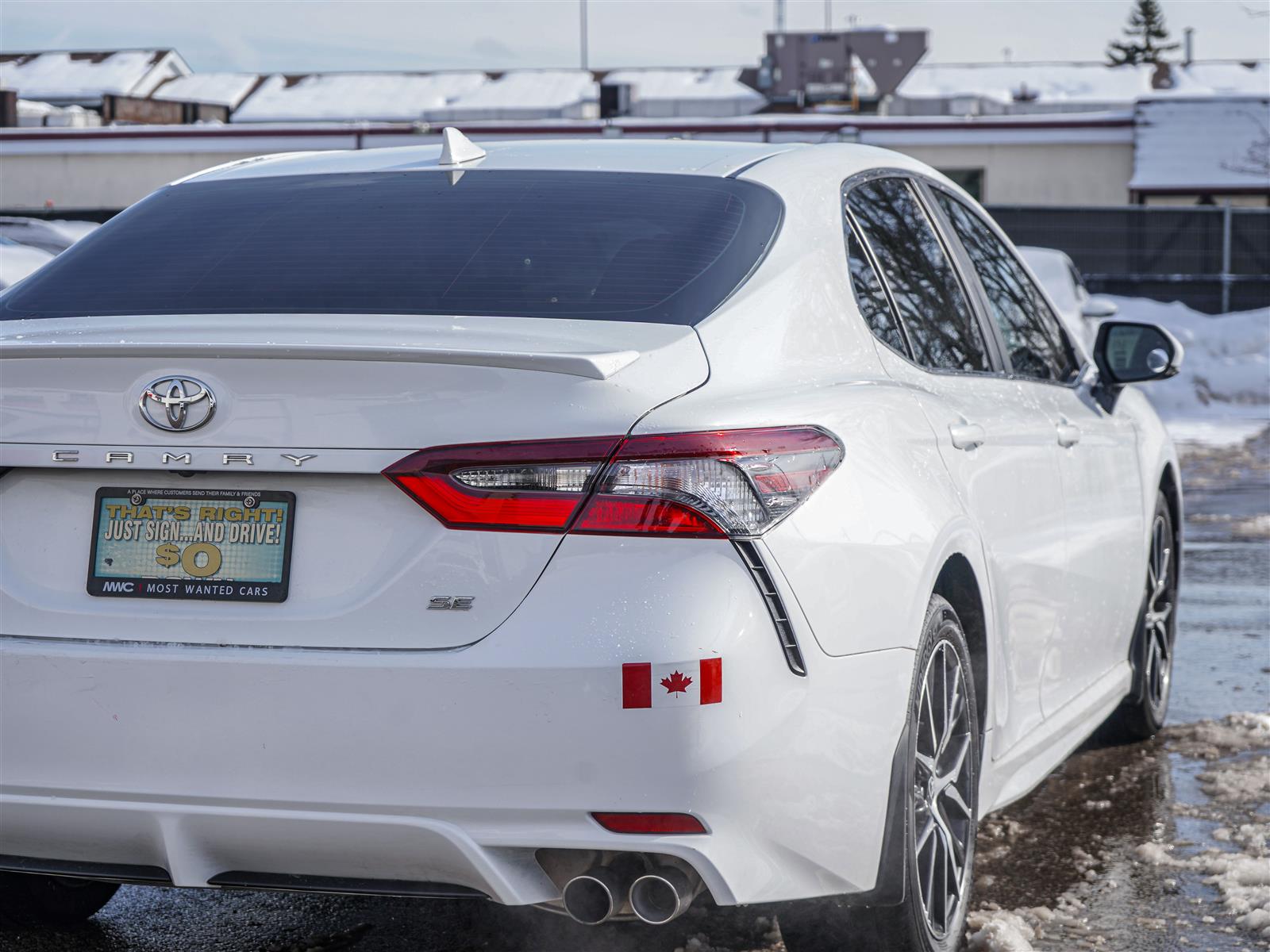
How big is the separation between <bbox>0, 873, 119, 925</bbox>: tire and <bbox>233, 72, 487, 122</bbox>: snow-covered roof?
41252 mm

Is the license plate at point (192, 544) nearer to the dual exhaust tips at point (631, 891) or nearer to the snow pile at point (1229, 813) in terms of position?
the dual exhaust tips at point (631, 891)

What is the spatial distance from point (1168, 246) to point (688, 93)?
72.9 feet

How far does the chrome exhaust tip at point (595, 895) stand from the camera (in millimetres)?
2605

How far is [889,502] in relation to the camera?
→ 2.90 m

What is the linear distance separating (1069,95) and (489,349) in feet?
154

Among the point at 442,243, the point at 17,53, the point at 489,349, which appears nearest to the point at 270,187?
the point at 442,243

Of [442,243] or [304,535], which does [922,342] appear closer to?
[442,243]

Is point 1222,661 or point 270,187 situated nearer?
point 270,187

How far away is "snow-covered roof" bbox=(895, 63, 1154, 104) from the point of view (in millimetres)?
46594

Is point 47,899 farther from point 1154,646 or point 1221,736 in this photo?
point 1221,736

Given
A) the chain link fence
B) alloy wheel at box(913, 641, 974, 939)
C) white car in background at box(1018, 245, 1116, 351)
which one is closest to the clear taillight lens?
alloy wheel at box(913, 641, 974, 939)

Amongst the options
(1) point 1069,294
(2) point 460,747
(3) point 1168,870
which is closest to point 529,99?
(1) point 1069,294

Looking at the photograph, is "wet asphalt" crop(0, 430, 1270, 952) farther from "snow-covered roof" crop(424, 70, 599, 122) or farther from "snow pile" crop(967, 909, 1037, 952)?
"snow-covered roof" crop(424, 70, 599, 122)

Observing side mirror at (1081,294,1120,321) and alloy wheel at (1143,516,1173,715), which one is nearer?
alloy wheel at (1143,516,1173,715)
